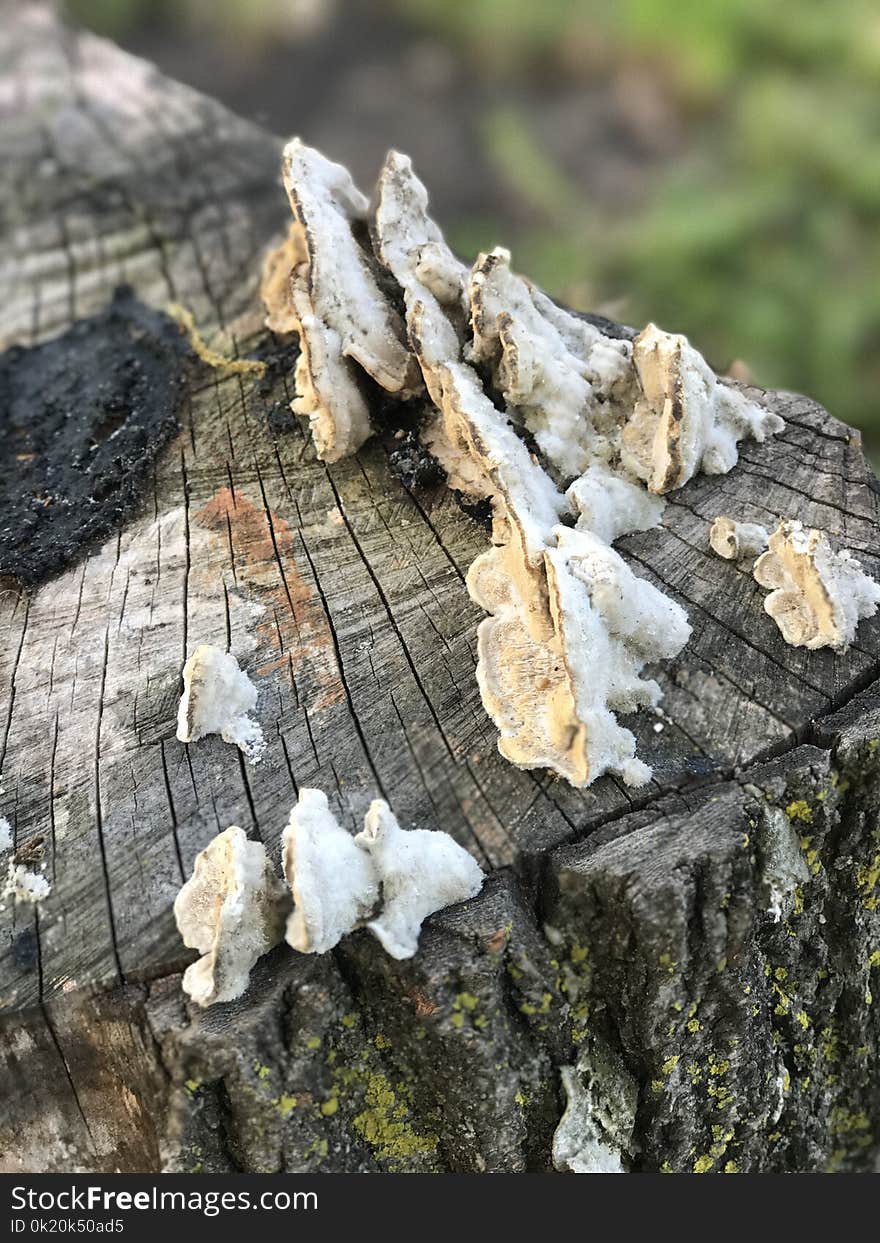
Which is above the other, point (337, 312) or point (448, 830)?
point (337, 312)

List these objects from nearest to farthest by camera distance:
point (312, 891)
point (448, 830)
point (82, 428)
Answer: point (312, 891) < point (448, 830) < point (82, 428)

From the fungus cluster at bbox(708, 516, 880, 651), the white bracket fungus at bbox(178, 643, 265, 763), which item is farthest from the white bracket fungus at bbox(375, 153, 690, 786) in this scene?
the white bracket fungus at bbox(178, 643, 265, 763)

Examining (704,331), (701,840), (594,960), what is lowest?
(594,960)

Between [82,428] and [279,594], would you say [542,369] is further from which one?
[82,428]

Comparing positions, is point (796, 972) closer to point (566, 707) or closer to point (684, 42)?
point (566, 707)

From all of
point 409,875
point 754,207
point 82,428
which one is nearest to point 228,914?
point 409,875

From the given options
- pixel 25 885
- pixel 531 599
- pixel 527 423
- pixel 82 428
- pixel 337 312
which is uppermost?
pixel 82 428

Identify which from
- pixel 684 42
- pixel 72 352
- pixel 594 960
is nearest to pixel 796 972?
pixel 594 960

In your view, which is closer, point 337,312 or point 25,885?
point 25,885
